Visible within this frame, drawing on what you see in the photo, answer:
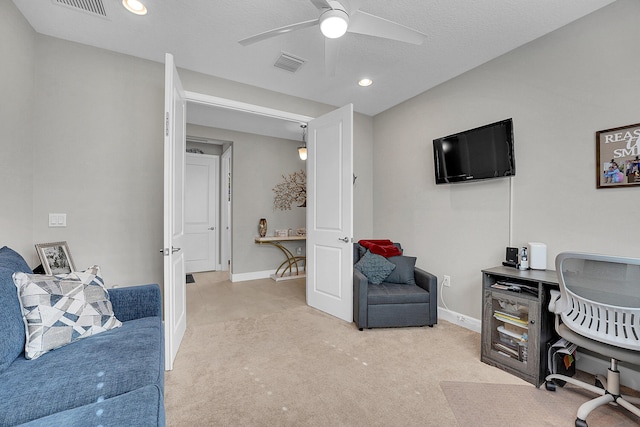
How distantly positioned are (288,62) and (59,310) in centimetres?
264

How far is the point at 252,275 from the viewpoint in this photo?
16.7 ft

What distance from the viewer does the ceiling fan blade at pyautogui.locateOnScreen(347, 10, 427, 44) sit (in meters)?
1.77

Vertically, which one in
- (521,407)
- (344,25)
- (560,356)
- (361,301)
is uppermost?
(344,25)

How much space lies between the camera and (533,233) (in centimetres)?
241

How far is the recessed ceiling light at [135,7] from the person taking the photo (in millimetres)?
1997

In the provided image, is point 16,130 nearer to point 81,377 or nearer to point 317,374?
point 81,377

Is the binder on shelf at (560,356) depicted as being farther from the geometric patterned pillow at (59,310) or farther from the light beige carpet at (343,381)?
the geometric patterned pillow at (59,310)

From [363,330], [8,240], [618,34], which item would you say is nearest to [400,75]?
[618,34]

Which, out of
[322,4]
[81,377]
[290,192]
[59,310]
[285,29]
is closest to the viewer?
[81,377]

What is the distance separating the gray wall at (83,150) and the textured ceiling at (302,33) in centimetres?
22

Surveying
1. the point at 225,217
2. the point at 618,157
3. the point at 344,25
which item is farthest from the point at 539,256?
the point at 225,217

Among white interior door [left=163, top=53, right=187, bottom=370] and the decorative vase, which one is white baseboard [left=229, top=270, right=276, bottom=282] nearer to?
the decorative vase

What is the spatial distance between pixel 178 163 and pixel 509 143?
3.00 metres

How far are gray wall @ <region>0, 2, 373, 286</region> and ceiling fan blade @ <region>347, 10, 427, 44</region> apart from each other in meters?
1.92
